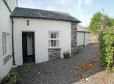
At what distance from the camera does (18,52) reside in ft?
51.2

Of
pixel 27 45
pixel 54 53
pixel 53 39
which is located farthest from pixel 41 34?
pixel 27 45

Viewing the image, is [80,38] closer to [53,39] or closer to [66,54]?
[66,54]

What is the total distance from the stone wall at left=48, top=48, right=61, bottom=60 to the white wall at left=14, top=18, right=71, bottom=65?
1.27 feet

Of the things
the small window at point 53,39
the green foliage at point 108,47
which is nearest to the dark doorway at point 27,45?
the small window at point 53,39

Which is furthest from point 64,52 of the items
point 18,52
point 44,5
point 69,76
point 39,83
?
point 44,5

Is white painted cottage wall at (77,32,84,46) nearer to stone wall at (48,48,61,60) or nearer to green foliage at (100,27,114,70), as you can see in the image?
stone wall at (48,48,61,60)

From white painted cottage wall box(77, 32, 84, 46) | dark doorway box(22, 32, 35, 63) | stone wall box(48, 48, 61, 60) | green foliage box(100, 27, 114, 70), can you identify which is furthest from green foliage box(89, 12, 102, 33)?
green foliage box(100, 27, 114, 70)

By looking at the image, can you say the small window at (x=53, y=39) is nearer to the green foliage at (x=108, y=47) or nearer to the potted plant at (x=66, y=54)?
the potted plant at (x=66, y=54)

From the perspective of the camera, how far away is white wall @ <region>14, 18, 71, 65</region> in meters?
15.5

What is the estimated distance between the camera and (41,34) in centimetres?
1655

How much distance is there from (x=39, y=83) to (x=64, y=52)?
812 centimetres

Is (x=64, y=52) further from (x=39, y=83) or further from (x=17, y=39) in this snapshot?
(x=39, y=83)

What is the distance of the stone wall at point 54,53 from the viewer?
1719 cm

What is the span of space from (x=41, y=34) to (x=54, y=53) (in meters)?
1.99
